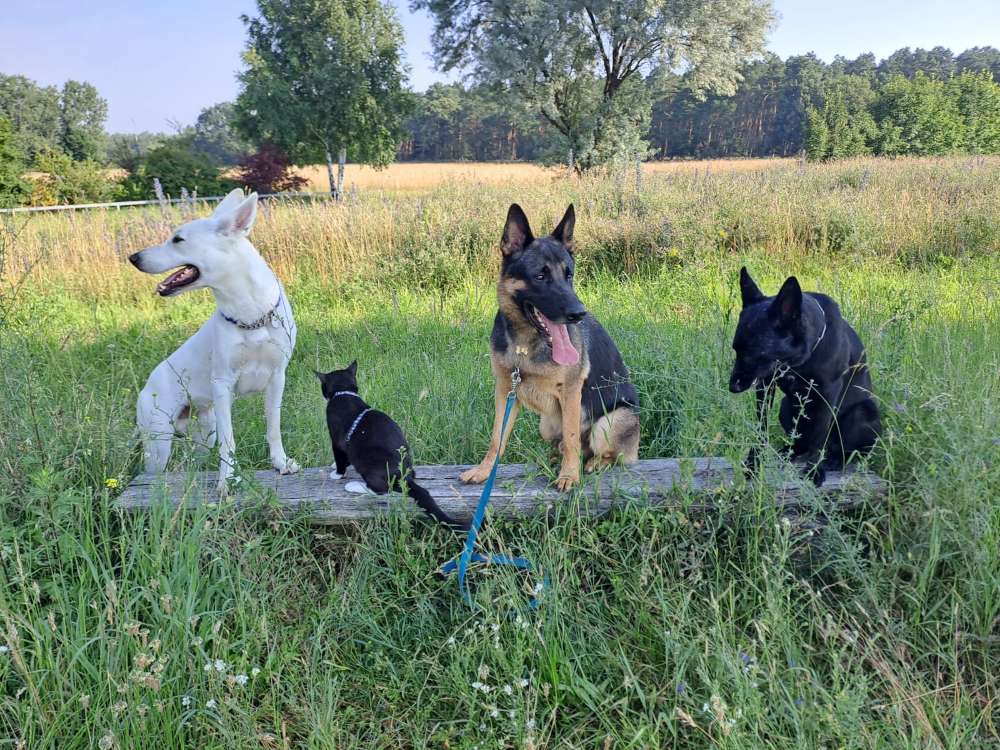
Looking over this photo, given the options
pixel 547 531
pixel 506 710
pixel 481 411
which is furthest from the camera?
pixel 481 411

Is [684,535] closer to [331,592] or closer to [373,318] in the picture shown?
[331,592]

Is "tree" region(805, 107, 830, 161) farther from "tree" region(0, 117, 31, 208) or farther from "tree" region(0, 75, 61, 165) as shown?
"tree" region(0, 75, 61, 165)

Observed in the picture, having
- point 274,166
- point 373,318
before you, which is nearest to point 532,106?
point 274,166

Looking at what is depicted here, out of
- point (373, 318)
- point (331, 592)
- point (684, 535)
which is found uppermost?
point (373, 318)

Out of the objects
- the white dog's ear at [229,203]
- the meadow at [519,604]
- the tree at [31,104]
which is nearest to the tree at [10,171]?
the tree at [31,104]

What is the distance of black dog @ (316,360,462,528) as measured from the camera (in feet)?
8.32

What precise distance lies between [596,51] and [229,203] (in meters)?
32.3

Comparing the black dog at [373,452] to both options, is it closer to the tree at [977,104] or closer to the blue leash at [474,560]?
the blue leash at [474,560]

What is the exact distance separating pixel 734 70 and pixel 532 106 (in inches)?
419

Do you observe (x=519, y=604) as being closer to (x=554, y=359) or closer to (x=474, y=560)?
(x=474, y=560)

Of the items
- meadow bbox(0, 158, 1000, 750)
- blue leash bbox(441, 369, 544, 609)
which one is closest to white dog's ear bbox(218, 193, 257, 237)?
meadow bbox(0, 158, 1000, 750)

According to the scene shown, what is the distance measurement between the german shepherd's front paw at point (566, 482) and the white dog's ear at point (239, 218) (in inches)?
80.8

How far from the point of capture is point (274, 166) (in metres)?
36.9

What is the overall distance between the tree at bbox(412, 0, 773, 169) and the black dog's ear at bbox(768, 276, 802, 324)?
2785cm
